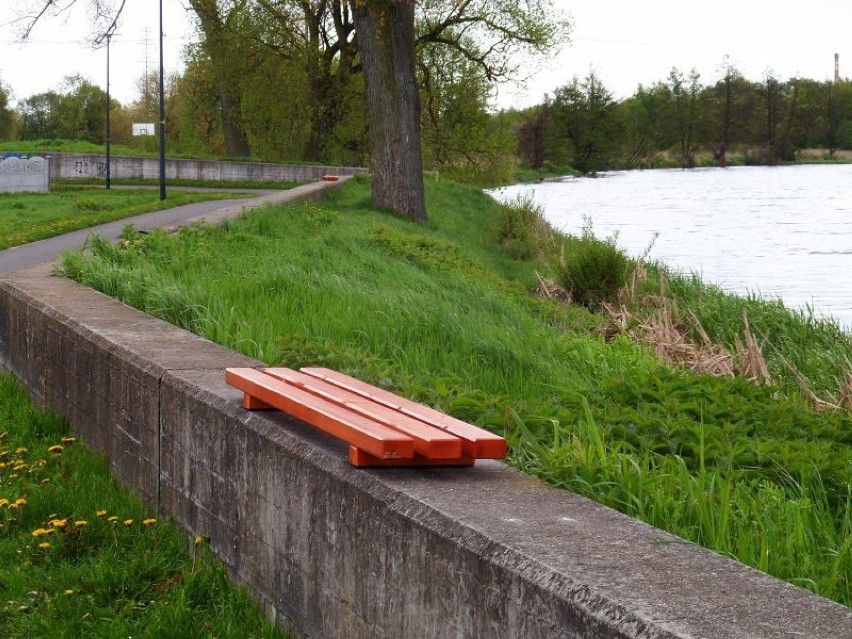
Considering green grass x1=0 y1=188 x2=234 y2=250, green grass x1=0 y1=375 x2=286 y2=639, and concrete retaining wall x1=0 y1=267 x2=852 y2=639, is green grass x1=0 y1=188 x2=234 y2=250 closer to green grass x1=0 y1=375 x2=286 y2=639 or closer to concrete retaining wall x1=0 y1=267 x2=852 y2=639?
green grass x1=0 y1=375 x2=286 y2=639

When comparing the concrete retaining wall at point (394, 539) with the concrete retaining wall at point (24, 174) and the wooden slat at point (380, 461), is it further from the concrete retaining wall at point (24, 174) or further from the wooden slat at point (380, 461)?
the concrete retaining wall at point (24, 174)

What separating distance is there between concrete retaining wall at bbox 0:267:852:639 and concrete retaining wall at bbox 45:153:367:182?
3544cm

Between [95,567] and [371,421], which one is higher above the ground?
[371,421]

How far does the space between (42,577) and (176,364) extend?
112cm

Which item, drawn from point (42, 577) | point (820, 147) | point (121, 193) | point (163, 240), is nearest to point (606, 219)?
point (121, 193)

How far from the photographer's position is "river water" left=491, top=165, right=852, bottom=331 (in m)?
21.9

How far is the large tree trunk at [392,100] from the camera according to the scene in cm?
2066

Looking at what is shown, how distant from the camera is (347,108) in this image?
43.2m

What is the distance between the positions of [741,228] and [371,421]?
108 feet

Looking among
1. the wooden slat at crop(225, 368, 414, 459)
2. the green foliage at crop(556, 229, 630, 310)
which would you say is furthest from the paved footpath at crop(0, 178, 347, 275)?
Result: the wooden slat at crop(225, 368, 414, 459)

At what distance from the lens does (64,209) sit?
26.9 metres

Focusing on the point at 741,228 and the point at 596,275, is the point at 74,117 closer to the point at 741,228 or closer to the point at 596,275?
the point at 741,228

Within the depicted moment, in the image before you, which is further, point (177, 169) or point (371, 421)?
point (177, 169)

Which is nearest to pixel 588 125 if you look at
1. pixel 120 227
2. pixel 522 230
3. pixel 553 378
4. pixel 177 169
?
pixel 177 169
